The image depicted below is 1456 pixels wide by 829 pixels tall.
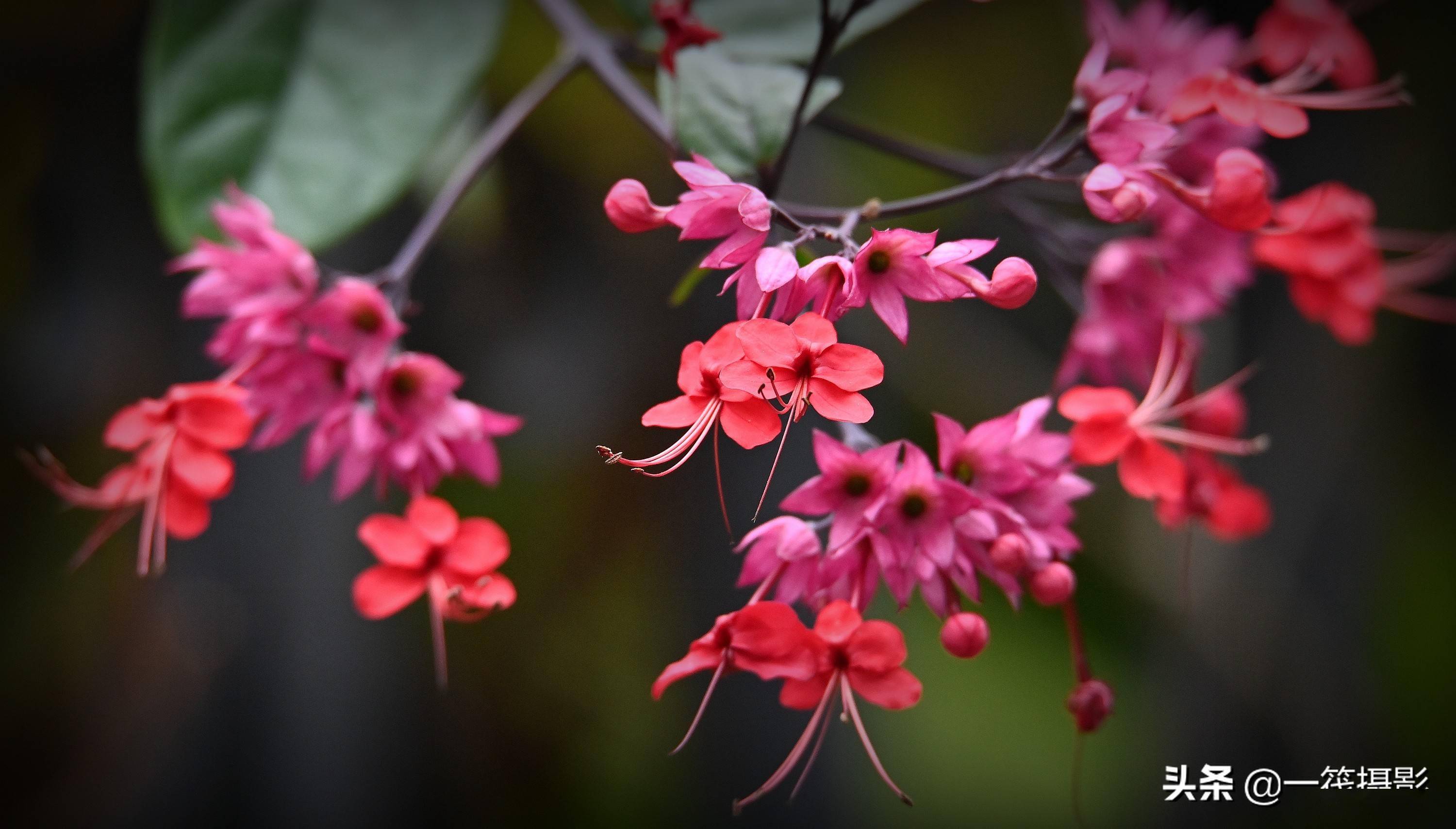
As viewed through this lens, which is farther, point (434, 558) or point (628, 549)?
point (628, 549)

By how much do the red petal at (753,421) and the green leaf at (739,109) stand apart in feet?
0.50

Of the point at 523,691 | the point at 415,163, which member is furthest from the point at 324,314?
the point at 523,691

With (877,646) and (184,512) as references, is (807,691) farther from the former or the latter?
(184,512)

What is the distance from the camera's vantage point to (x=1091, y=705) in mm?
453

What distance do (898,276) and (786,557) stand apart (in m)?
0.14

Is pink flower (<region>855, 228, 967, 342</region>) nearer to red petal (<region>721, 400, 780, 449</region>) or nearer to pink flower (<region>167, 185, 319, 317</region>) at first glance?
red petal (<region>721, 400, 780, 449</region>)

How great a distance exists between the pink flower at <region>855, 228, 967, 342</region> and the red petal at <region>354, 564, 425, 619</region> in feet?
0.90

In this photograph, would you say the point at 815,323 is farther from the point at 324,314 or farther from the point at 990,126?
the point at 990,126

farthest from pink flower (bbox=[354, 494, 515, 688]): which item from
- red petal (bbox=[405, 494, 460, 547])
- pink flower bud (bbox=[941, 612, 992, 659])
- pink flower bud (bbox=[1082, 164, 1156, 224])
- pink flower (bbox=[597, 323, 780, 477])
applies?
pink flower bud (bbox=[1082, 164, 1156, 224])

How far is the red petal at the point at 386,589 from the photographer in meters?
0.43

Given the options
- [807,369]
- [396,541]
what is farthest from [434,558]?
[807,369]

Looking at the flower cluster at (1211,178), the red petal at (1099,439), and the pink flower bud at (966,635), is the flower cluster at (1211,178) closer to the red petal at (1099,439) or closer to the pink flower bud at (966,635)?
the red petal at (1099,439)

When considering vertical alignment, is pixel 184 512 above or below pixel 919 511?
above

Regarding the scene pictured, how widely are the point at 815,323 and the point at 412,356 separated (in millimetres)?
236
